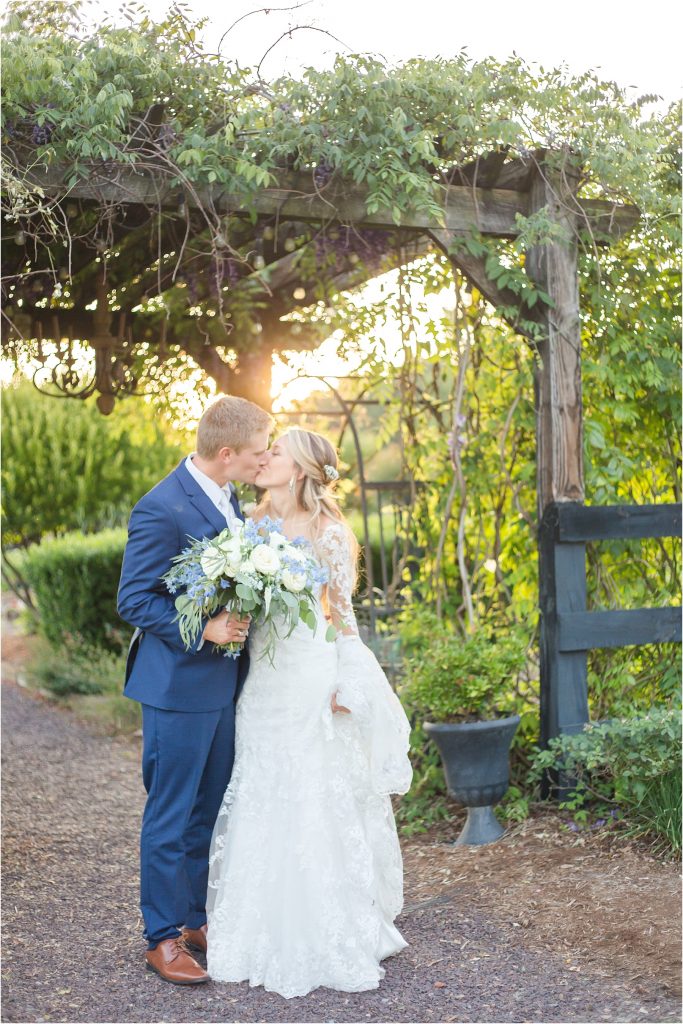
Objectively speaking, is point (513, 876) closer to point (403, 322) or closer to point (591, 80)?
point (403, 322)

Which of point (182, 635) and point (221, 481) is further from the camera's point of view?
point (221, 481)

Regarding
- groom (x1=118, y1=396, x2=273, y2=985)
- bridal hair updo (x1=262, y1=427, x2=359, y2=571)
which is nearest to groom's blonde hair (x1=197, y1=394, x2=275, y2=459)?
groom (x1=118, y1=396, x2=273, y2=985)

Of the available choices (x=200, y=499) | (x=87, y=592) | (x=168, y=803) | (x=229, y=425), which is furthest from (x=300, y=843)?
(x=87, y=592)

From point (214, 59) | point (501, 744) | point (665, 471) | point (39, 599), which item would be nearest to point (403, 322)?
point (665, 471)

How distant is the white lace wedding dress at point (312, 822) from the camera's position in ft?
10.6

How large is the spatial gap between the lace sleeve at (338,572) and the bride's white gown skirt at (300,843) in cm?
9

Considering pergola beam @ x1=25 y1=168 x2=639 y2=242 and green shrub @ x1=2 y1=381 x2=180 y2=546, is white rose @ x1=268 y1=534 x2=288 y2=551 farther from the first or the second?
green shrub @ x1=2 y1=381 x2=180 y2=546

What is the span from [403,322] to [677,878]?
3172 mm

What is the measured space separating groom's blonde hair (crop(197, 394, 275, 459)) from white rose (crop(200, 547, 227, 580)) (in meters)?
0.46

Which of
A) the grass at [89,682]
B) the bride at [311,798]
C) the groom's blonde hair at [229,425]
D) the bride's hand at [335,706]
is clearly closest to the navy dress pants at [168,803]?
the bride at [311,798]

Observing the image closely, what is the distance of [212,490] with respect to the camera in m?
3.45

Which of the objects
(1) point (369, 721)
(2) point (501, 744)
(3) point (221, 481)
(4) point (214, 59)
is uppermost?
(4) point (214, 59)

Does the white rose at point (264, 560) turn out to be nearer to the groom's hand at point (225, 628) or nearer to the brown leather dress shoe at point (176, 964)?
the groom's hand at point (225, 628)

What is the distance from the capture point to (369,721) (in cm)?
352
